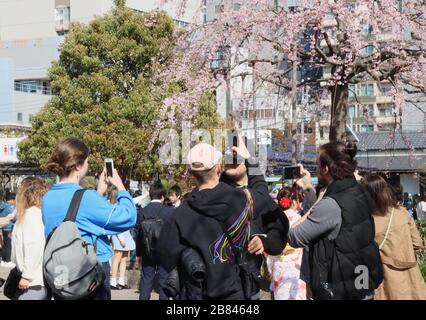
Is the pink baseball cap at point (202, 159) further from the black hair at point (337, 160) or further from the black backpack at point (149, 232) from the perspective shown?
the black backpack at point (149, 232)

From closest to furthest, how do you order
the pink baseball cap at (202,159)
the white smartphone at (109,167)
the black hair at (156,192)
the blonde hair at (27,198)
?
1. the pink baseball cap at (202,159)
2. the white smartphone at (109,167)
3. the blonde hair at (27,198)
4. the black hair at (156,192)

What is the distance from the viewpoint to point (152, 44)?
21.6m

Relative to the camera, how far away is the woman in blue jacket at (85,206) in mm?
3898

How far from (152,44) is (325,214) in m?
18.3

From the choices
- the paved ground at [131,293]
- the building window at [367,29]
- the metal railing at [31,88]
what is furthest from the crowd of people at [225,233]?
the metal railing at [31,88]

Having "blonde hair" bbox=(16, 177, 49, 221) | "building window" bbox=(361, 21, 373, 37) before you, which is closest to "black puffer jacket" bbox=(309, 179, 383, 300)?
"blonde hair" bbox=(16, 177, 49, 221)

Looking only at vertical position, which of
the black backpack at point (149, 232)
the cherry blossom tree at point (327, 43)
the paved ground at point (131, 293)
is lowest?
the paved ground at point (131, 293)

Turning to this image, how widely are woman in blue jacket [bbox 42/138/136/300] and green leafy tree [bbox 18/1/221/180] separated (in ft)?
54.1

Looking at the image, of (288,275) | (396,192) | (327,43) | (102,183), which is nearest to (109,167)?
(102,183)

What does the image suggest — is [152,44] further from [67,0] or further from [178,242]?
[67,0]

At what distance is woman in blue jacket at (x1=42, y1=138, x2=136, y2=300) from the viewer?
3898 millimetres

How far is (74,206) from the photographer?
12.7 feet

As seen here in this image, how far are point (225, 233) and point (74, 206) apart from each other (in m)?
0.95
